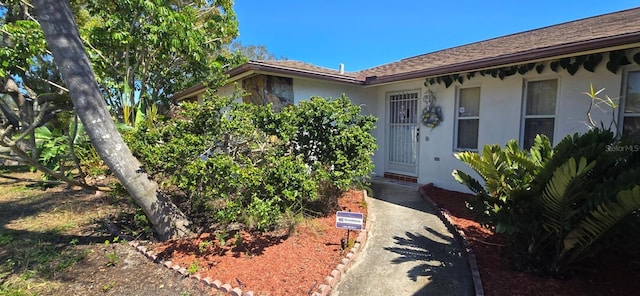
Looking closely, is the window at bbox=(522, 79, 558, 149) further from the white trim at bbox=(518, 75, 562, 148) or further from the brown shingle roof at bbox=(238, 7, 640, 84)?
the brown shingle roof at bbox=(238, 7, 640, 84)

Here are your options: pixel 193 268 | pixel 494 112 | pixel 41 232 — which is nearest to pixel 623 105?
pixel 494 112

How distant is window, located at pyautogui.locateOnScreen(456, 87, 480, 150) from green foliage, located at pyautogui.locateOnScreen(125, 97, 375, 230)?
284 cm

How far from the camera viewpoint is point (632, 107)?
A: 14.6 feet

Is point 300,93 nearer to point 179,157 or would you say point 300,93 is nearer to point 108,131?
point 179,157

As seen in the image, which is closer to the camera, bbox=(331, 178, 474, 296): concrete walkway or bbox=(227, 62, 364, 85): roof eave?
bbox=(331, 178, 474, 296): concrete walkway

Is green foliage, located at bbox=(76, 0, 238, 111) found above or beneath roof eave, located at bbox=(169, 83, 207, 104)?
above

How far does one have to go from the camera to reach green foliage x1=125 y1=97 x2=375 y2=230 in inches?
151

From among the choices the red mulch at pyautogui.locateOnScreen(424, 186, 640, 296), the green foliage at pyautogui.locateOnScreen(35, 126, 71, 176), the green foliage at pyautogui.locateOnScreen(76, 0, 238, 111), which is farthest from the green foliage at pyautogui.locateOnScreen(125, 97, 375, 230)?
the green foliage at pyautogui.locateOnScreen(35, 126, 71, 176)

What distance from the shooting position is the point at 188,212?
16.3 feet

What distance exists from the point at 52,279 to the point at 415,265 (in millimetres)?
4600

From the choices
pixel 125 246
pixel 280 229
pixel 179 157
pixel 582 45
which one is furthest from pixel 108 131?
pixel 582 45

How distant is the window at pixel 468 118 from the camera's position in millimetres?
6398

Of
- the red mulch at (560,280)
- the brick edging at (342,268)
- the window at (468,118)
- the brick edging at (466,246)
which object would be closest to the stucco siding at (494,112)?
the window at (468,118)

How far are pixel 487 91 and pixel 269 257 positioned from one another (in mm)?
5503
